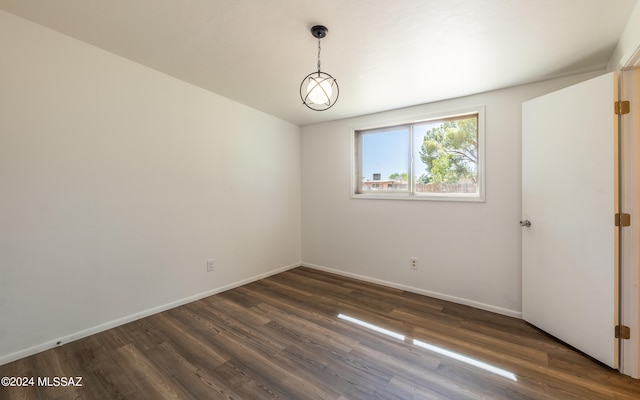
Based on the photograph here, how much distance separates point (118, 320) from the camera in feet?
7.90

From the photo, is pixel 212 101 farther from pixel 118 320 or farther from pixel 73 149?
pixel 118 320

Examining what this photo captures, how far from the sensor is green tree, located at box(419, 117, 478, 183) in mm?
3033

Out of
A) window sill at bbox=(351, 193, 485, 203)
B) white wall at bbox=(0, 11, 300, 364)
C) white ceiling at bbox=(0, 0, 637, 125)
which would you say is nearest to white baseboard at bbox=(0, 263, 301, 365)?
white wall at bbox=(0, 11, 300, 364)

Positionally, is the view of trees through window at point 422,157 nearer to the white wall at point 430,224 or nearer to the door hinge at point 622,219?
the white wall at point 430,224

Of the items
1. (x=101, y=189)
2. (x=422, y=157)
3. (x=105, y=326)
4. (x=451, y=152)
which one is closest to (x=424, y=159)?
(x=422, y=157)

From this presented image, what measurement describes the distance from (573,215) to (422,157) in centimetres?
161

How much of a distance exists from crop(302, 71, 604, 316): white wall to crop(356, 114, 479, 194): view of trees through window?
18 centimetres

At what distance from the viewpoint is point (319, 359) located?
1.98m

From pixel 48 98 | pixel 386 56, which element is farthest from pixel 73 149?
pixel 386 56

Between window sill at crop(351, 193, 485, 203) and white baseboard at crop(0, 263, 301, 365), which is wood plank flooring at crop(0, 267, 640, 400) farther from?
window sill at crop(351, 193, 485, 203)

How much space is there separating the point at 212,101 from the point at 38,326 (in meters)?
2.60

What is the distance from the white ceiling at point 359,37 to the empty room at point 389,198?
2 centimetres

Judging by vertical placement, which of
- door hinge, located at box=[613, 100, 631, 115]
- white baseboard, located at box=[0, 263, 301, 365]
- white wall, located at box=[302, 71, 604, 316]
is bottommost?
white baseboard, located at box=[0, 263, 301, 365]

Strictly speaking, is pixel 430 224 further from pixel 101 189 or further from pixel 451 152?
pixel 101 189
